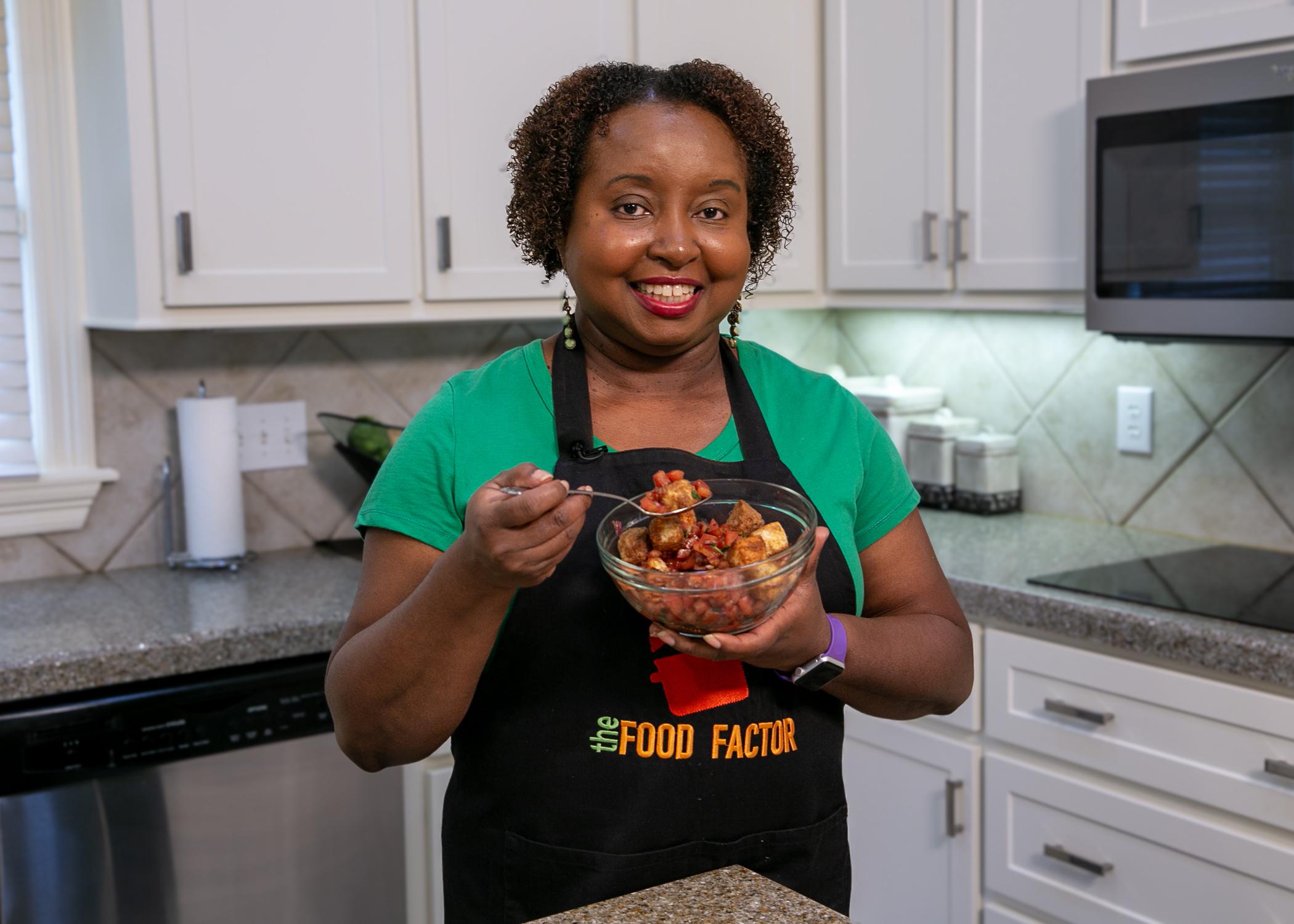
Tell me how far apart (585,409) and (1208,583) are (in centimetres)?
123

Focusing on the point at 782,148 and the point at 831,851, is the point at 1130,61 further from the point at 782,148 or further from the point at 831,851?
the point at 831,851

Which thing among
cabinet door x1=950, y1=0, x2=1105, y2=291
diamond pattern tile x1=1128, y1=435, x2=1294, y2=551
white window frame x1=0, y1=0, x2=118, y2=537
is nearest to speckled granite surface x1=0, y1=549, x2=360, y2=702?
white window frame x1=0, y1=0, x2=118, y2=537

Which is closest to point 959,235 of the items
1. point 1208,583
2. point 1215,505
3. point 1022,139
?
point 1022,139

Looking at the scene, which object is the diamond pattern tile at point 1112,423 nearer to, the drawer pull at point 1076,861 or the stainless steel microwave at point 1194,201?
the stainless steel microwave at point 1194,201

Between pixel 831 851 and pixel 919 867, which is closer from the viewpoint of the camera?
pixel 831 851

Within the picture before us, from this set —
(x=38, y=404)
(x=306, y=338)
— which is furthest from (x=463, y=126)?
(x=38, y=404)

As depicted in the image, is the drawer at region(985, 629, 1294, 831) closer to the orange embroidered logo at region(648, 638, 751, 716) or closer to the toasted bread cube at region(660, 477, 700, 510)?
the orange embroidered logo at region(648, 638, 751, 716)

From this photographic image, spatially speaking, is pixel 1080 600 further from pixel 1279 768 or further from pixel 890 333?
pixel 890 333

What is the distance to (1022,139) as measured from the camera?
226cm

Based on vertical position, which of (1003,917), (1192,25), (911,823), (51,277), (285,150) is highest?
(1192,25)

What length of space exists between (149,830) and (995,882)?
1.27 metres

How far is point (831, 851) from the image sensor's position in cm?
123

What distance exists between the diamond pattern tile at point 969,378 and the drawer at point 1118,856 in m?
0.87

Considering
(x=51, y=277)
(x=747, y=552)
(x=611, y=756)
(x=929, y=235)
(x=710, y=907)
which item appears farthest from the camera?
(x=929, y=235)
